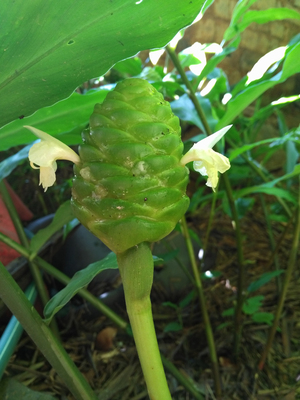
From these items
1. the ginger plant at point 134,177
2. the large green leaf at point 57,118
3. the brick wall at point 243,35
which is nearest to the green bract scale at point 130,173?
the ginger plant at point 134,177

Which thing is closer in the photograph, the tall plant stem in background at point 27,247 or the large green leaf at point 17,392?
the large green leaf at point 17,392

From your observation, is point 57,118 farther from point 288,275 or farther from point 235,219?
point 288,275

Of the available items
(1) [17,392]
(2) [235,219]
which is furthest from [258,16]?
(1) [17,392]

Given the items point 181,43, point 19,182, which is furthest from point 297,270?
point 181,43

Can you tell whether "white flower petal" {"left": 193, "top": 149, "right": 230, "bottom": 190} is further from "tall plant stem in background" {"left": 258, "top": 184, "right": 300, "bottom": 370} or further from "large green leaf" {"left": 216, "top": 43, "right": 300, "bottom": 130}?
"tall plant stem in background" {"left": 258, "top": 184, "right": 300, "bottom": 370}

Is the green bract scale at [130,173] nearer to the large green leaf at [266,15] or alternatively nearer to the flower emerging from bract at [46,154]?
the flower emerging from bract at [46,154]

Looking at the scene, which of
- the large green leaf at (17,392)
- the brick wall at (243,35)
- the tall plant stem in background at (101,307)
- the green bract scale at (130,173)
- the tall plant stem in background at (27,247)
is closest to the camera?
the green bract scale at (130,173)
